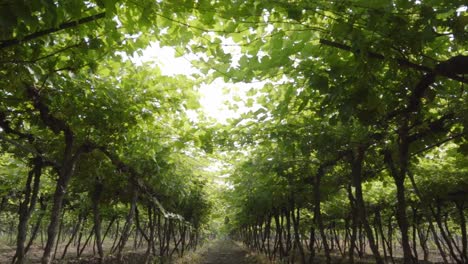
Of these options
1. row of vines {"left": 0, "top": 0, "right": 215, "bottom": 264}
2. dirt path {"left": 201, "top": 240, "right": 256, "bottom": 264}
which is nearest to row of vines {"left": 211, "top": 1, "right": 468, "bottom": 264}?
row of vines {"left": 0, "top": 0, "right": 215, "bottom": 264}

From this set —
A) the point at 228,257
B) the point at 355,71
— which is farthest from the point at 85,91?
the point at 228,257

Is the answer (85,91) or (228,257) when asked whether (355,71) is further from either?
(228,257)

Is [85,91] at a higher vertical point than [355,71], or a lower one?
higher

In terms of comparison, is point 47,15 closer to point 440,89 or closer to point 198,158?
point 440,89

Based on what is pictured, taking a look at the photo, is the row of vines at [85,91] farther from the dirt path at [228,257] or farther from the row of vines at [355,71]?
the dirt path at [228,257]

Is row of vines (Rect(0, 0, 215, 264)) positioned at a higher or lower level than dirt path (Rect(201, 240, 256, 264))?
higher

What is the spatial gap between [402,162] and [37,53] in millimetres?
5244

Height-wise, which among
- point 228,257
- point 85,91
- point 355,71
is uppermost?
point 85,91

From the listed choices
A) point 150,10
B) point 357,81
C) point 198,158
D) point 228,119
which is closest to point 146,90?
point 228,119

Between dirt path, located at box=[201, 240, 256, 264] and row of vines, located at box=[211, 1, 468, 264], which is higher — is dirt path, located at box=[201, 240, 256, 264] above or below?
below

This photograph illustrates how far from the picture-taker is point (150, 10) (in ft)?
9.71

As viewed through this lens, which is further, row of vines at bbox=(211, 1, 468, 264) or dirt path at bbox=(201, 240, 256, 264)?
dirt path at bbox=(201, 240, 256, 264)

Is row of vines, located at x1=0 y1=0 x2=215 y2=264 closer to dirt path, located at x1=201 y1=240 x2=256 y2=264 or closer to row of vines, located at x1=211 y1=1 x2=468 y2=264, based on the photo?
row of vines, located at x1=211 y1=1 x2=468 y2=264

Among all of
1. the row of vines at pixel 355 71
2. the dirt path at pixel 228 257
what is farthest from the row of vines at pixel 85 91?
the dirt path at pixel 228 257
